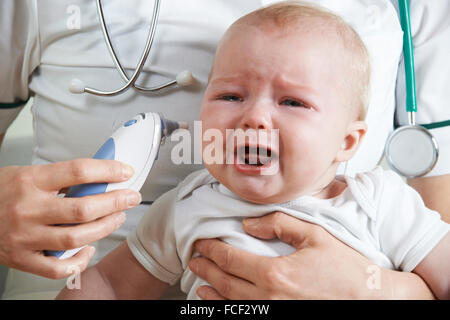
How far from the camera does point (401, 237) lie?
2.32 ft

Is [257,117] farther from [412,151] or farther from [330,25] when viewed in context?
[412,151]

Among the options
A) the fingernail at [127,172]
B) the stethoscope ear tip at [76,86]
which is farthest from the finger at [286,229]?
the stethoscope ear tip at [76,86]

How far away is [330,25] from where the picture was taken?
0.71 metres

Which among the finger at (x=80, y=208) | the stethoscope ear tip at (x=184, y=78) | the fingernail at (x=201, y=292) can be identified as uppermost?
the stethoscope ear tip at (x=184, y=78)

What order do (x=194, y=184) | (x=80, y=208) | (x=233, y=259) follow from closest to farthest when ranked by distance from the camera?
(x=80, y=208)
(x=233, y=259)
(x=194, y=184)

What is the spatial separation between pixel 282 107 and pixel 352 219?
8.5 inches

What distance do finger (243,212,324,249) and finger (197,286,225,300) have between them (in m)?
0.12

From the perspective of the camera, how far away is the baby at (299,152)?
2.16 feet

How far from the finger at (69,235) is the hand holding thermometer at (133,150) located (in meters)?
0.03

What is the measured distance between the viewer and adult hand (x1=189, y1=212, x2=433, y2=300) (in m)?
0.67

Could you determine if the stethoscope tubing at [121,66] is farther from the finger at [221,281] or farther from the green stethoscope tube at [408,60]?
the green stethoscope tube at [408,60]

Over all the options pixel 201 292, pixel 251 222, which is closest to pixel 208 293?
pixel 201 292

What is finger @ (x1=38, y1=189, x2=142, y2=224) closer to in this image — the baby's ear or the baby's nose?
the baby's nose
